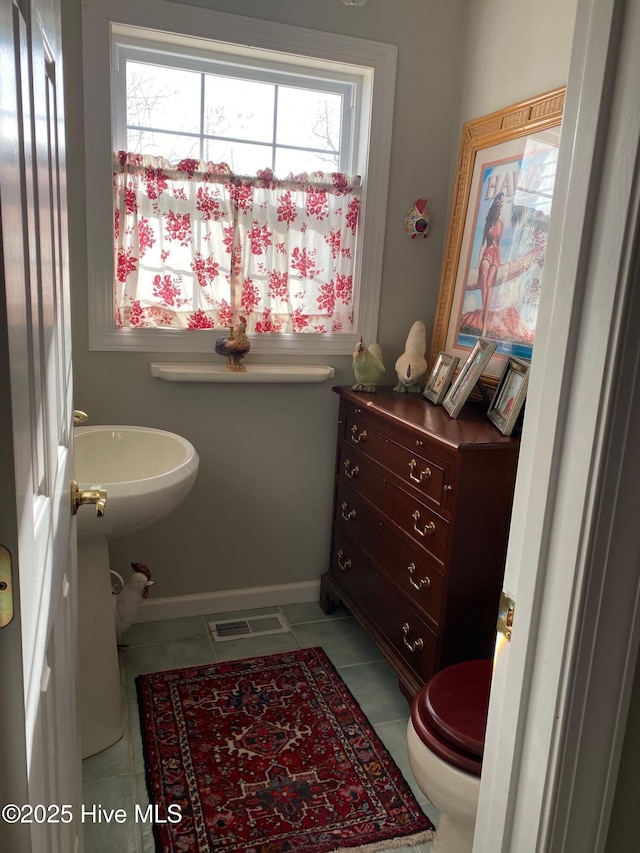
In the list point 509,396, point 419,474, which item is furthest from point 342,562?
point 509,396

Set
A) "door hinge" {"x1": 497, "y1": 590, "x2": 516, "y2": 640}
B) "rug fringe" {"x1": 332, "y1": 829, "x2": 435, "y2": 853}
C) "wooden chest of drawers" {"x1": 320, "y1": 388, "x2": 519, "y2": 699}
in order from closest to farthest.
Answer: "door hinge" {"x1": 497, "y1": 590, "x2": 516, "y2": 640} → "rug fringe" {"x1": 332, "y1": 829, "x2": 435, "y2": 853} → "wooden chest of drawers" {"x1": 320, "y1": 388, "x2": 519, "y2": 699}

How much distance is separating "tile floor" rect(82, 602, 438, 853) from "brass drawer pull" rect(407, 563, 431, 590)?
452 millimetres

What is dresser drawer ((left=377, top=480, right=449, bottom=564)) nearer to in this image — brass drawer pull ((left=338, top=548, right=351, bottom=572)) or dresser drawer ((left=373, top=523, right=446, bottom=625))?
dresser drawer ((left=373, top=523, right=446, bottom=625))

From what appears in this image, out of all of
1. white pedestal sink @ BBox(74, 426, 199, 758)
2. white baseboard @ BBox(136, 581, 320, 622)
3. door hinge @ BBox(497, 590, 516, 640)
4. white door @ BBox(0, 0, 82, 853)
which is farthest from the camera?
white baseboard @ BBox(136, 581, 320, 622)

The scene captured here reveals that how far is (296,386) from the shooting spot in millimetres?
2828

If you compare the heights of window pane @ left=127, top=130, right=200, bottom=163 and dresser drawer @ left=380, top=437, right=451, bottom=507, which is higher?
window pane @ left=127, top=130, right=200, bottom=163

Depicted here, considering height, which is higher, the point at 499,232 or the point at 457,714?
the point at 499,232

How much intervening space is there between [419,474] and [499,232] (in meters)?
0.98

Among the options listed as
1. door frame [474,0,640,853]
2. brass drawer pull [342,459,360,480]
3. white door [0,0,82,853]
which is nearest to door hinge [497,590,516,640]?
door frame [474,0,640,853]

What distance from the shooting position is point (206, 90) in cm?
255

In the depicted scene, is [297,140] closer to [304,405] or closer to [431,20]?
[431,20]

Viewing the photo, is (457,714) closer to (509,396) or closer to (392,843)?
(392,843)

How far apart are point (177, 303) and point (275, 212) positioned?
1.75 ft

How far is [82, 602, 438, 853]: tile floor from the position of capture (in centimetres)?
179
